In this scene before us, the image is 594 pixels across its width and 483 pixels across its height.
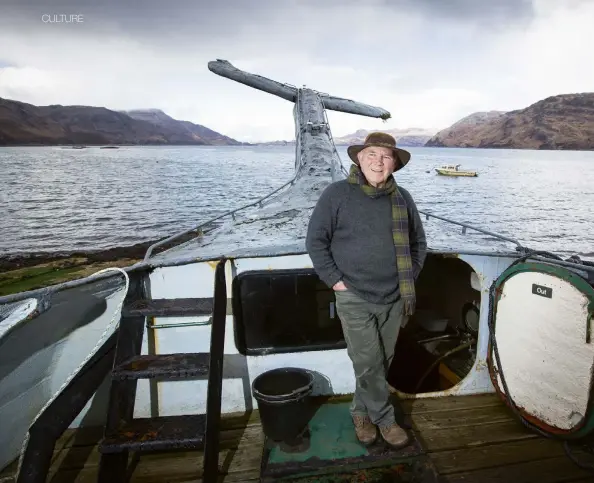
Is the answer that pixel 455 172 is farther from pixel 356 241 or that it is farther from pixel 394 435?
pixel 356 241

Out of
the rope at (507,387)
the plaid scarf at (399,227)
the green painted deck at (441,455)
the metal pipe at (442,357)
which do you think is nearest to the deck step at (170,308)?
the green painted deck at (441,455)

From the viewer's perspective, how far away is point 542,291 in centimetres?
394

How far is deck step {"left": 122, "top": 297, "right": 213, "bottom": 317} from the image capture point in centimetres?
353

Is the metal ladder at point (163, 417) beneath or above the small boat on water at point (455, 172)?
above

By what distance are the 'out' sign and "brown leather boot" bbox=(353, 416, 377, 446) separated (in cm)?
222

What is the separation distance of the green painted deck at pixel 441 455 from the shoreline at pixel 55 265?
14.3m

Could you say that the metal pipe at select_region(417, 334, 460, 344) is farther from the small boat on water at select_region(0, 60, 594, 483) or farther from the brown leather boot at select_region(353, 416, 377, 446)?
the brown leather boot at select_region(353, 416, 377, 446)

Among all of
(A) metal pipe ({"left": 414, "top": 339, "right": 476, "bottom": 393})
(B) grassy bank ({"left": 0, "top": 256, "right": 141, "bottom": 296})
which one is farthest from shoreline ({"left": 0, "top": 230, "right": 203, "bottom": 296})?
(A) metal pipe ({"left": 414, "top": 339, "right": 476, "bottom": 393})

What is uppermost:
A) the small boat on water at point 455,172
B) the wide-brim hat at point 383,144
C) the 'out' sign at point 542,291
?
the wide-brim hat at point 383,144

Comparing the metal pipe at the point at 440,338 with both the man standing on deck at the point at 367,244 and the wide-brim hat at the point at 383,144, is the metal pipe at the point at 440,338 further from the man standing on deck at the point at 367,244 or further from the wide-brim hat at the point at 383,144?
the wide-brim hat at the point at 383,144

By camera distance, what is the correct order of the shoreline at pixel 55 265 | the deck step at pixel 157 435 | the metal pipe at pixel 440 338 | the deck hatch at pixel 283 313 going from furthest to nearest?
the shoreline at pixel 55 265 < the metal pipe at pixel 440 338 < the deck hatch at pixel 283 313 < the deck step at pixel 157 435

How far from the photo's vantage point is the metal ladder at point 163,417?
3.08 meters

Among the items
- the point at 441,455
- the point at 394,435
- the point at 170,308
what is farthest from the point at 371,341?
the point at 170,308

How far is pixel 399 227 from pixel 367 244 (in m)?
0.33
